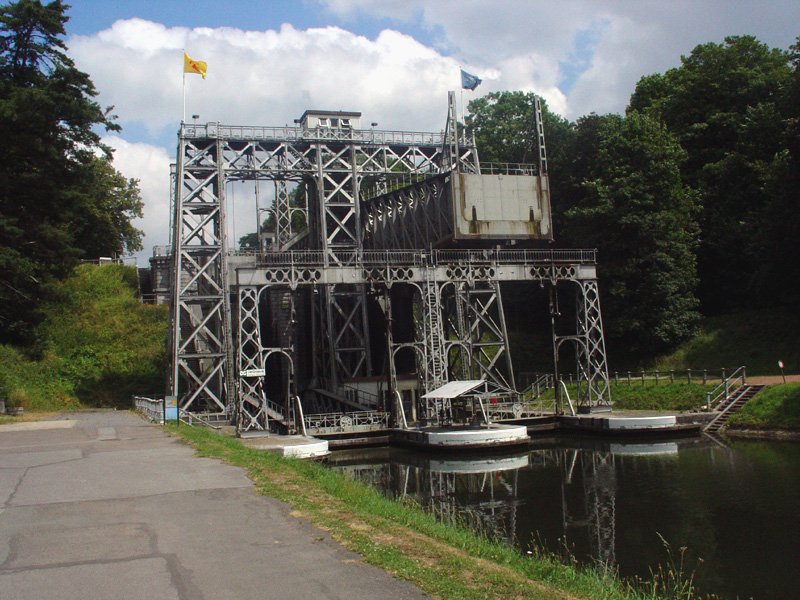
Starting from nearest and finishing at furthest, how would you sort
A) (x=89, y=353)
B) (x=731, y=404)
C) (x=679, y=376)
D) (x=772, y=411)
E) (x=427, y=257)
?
(x=772, y=411), (x=731, y=404), (x=427, y=257), (x=679, y=376), (x=89, y=353)

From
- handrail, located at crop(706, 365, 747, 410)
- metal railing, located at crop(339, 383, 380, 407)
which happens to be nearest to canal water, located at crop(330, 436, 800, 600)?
handrail, located at crop(706, 365, 747, 410)

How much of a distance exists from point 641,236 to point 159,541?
4523cm

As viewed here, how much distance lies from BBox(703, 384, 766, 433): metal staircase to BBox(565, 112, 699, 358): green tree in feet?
43.6

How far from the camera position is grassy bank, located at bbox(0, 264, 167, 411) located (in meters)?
46.9

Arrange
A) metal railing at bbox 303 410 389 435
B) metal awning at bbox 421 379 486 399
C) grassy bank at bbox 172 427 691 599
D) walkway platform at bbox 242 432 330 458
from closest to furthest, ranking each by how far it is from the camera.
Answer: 1. grassy bank at bbox 172 427 691 599
2. walkway platform at bbox 242 432 330 458
3. metal awning at bbox 421 379 486 399
4. metal railing at bbox 303 410 389 435

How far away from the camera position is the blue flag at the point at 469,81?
47.5 m

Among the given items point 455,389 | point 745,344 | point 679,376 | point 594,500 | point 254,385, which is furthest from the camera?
point 745,344

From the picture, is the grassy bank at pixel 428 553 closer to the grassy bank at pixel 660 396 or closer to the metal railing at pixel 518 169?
the grassy bank at pixel 660 396

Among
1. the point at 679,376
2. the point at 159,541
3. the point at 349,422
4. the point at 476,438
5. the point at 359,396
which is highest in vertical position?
the point at 679,376

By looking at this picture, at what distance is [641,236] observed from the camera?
167 feet

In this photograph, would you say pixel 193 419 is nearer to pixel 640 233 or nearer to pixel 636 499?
pixel 636 499

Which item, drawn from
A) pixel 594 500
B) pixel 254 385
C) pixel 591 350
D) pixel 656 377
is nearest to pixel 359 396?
pixel 254 385

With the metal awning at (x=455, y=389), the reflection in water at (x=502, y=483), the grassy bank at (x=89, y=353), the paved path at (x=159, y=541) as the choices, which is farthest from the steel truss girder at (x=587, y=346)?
the grassy bank at (x=89, y=353)

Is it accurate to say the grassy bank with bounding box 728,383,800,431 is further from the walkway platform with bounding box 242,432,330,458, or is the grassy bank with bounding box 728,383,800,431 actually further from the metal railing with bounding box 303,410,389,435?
the walkway platform with bounding box 242,432,330,458
